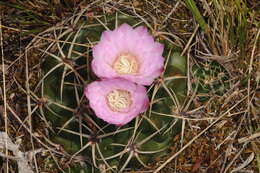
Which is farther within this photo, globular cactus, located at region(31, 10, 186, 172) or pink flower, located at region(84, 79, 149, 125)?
globular cactus, located at region(31, 10, 186, 172)

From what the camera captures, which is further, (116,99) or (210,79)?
(210,79)

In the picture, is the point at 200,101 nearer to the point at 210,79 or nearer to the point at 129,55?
the point at 210,79

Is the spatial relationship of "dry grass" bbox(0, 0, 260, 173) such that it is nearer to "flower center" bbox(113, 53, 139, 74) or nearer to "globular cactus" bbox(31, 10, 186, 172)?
"globular cactus" bbox(31, 10, 186, 172)

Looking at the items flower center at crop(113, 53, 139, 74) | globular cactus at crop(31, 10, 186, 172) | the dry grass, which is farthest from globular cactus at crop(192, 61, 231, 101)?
flower center at crop(113, 53, 139, 74)

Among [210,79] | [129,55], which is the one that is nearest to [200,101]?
[210,79]

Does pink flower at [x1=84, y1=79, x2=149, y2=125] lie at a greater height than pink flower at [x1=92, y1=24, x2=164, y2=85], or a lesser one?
lesser

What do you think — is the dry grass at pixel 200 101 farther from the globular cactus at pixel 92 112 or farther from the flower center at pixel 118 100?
the flower center at pixel 118 100

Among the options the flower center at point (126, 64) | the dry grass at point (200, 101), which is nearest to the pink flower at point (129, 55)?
the flower center at point (126, 64)
